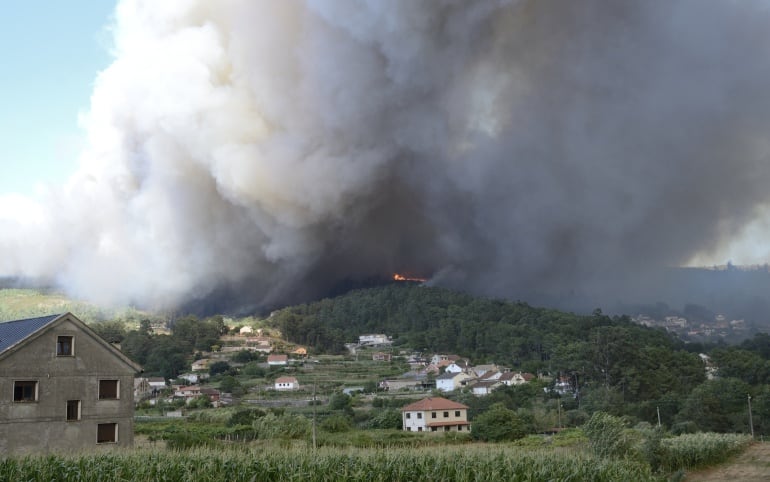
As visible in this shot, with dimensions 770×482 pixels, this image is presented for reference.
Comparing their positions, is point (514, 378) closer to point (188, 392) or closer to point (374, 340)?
point (188, 392)

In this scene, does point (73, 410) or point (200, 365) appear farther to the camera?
point (200, 365)

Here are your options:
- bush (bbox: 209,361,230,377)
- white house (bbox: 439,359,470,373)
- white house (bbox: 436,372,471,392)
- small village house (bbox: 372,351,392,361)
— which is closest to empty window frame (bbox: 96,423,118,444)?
white house (bbox: 436,372,471,392)

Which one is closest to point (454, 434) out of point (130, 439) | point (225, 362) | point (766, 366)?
point (130, 439)

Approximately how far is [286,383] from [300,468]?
6437cm

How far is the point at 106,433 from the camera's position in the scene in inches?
1168

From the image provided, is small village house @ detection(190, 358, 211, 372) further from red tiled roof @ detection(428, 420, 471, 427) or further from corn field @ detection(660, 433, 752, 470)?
corn field @ detection(660, 433, 752, 470)

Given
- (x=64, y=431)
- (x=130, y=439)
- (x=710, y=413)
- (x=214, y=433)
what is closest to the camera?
(x=64, y=431)

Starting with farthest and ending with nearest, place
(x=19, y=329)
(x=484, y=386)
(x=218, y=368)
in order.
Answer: (x=218, y=368)
(x=484, y=386)
(x=19, y=329)

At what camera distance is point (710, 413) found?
2121 inches

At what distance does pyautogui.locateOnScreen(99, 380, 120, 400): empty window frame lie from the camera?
29.7 metres

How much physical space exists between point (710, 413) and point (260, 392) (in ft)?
142

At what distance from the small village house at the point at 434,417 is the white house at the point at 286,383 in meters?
28.7

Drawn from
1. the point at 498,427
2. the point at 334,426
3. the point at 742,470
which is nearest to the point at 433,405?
the point at 498,427

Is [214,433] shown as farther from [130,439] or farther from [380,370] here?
[380,370]
